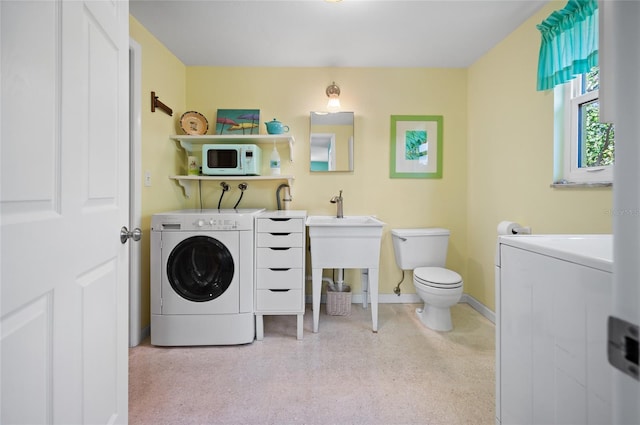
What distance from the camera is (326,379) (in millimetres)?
1627

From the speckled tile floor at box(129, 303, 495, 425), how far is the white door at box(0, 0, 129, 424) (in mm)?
555

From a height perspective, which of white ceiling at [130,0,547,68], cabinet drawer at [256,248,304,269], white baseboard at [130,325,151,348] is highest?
white ceiling at [130,0,547,68]

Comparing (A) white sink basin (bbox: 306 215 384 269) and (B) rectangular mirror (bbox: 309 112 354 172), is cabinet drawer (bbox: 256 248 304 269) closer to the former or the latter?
(A) white sink basin (bbox: 306 215 384 269)

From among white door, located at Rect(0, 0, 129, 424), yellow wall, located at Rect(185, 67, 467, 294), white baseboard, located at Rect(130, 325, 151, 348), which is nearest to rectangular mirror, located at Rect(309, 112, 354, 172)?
yellow wall, located at Rect(185, 67, 467, 294)

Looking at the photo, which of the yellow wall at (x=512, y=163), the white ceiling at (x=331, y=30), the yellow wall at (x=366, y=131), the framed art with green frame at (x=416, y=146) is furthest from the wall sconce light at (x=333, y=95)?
the yellow wall at (x=512, y=163)

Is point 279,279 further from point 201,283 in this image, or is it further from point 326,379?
point 326,379

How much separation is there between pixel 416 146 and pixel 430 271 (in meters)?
1.24

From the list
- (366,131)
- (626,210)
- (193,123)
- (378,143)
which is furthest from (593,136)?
(193,123)

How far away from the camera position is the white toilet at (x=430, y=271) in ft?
6.93

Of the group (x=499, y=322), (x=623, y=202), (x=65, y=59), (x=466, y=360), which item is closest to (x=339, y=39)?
(x=65, y=59)

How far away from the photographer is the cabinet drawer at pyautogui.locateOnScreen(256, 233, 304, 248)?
2020mm

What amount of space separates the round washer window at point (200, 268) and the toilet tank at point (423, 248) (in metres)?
1.52

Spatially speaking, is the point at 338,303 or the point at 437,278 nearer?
the point at 437,278

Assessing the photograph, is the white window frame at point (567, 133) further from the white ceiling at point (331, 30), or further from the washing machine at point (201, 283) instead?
the washing machine at point (201, 283)
